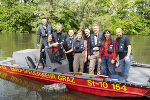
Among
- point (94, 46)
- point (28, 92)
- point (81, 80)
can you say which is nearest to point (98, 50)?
point (94, 46)

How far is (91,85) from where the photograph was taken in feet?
18.2

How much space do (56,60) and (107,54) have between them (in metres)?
1.97

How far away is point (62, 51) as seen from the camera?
252 inches

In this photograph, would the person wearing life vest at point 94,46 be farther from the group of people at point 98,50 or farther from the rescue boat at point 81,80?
the rescue boat at point 81,80

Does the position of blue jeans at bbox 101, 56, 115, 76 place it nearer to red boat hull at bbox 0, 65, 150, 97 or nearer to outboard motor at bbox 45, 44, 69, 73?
red boat hull at bbox 0, 65, 150, 97

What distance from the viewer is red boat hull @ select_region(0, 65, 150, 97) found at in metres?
4.97

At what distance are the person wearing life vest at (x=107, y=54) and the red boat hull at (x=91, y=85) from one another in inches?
19.5

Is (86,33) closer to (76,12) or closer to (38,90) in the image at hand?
(38,90)

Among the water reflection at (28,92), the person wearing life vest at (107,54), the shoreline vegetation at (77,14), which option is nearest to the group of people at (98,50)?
the person wearing life vest at (107,54)

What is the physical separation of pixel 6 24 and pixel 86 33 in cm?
3440

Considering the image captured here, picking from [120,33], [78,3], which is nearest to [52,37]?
[120,33]

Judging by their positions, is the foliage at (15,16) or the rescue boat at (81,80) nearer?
the rescue boat at (81,80)

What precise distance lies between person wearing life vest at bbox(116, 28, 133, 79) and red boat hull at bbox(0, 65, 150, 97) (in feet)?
1.84

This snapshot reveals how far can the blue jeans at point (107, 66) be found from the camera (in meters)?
5.41
